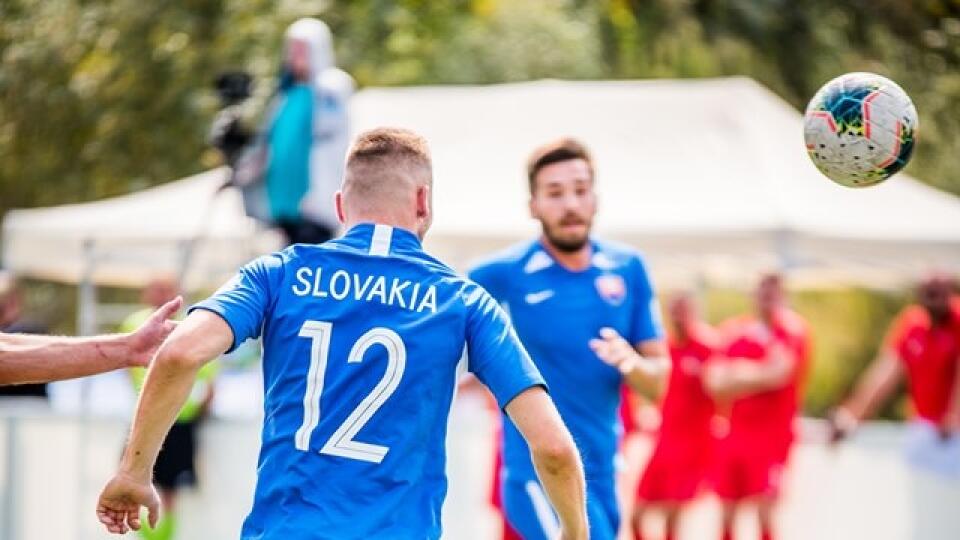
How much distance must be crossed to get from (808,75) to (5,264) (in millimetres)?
9136

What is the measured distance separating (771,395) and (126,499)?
8376mm

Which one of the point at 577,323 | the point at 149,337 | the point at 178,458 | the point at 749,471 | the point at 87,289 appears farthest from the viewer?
the point at 87,289

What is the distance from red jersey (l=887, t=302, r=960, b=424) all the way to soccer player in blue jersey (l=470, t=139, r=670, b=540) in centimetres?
493

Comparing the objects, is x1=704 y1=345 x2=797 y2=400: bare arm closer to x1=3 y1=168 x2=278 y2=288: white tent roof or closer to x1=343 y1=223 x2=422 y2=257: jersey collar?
x1=3 y1=168 x2=278 y2=288: white tent roof

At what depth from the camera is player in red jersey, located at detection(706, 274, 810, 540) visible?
11.9 metres

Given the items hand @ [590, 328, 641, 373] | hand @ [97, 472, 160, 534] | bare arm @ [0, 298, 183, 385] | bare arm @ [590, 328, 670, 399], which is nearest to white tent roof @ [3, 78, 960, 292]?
bare arm @ [590, 328, 670, 399]

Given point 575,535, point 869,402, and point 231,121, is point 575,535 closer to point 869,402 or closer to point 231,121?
point 231,121

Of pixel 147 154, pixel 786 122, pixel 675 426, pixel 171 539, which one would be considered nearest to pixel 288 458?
pixel 171 539

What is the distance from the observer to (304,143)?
1011cm

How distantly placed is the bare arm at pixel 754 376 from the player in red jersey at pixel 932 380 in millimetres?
576

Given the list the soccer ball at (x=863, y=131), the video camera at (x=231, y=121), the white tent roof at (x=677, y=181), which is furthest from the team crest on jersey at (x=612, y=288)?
the white tent roof at (x=677, y=181)

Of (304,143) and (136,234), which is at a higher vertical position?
(136,234)

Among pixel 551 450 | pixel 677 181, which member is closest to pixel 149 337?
pixel 551 450

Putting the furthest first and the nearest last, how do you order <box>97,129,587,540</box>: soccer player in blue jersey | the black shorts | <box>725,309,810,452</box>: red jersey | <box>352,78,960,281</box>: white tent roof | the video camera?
<box>352,78,960,281</box>: white tent roof
<box>725,309,810,452</box>: red jersey
the black shorts
the video camera
<box>97,129,587,540</box>: soccer player in blue jersey
